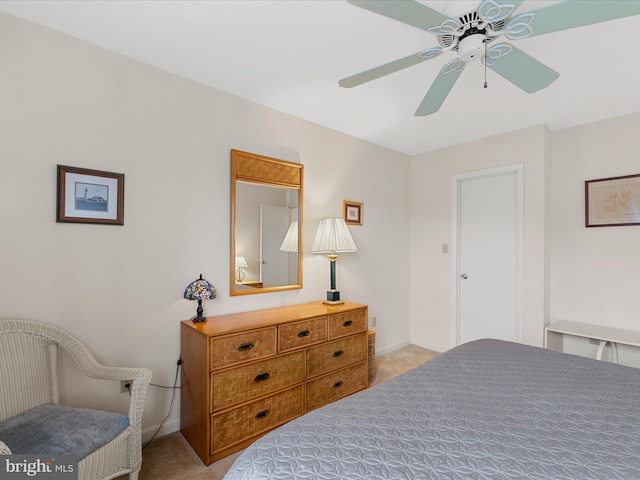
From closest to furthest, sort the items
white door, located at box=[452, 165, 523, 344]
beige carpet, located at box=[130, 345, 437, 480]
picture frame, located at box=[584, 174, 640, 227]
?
beige carpet, located at box=[130, 345, 437, 480] < picture frame, located at box=[584, 174, 640, 227] < white door, located at box=[452, 165, 523, 344]

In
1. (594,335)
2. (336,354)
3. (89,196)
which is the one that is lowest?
(336,354)

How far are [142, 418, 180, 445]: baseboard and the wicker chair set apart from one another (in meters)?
0.51

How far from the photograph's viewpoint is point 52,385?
166 centimetres

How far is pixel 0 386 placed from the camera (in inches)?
57.7

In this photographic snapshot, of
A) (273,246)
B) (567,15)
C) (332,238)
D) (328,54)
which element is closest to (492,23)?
(567,15)

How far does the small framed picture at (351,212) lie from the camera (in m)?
3.29

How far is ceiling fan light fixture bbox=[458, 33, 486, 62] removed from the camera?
4.33 feet

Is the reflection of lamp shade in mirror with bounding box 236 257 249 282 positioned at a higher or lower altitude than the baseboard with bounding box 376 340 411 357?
higher

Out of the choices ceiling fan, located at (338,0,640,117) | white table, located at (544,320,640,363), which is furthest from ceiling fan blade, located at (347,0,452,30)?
white table, located at (544,320,640,363)

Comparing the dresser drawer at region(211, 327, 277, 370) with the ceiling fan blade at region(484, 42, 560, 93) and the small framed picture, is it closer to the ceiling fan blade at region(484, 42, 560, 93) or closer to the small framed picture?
the small framed picture

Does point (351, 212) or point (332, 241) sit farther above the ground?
point (351, 212)

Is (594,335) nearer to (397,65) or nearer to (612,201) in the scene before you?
(612,201)

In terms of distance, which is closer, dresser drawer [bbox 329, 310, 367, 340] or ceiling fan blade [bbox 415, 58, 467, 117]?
ceiling fan blade [bbox 415, 58, 467, 117]

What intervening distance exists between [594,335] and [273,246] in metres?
2.76
